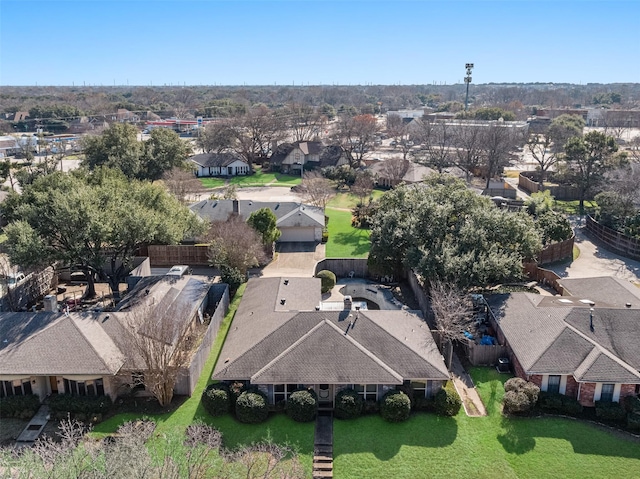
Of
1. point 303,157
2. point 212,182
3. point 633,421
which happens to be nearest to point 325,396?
point 633,421

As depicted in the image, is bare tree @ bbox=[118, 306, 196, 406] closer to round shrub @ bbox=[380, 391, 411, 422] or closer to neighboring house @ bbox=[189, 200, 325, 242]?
round shrub @ bbox=[380, 391, 411, 422]

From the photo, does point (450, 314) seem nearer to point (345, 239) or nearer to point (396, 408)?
point (396, 408)

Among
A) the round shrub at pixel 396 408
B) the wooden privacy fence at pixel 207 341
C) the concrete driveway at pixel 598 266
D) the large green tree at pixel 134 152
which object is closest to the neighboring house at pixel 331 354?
the round shrub at pixel 396 408

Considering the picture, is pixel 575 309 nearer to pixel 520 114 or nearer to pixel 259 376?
pixel 259 376

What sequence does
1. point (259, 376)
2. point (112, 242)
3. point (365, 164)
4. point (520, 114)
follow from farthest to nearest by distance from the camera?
point (520, 114) → point (365, 164) → point (112, 242) → point (259, 376)

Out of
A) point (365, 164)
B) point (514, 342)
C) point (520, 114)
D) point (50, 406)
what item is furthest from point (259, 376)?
point (520, 114)

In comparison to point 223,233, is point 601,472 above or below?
below
